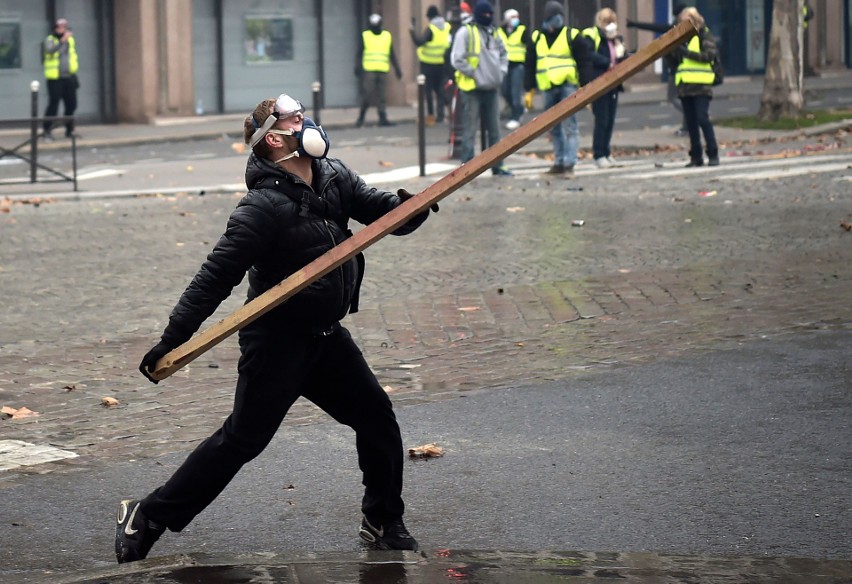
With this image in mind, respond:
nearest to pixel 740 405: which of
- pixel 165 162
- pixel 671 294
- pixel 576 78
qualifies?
pixel 671 294

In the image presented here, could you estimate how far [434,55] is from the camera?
27.1 m

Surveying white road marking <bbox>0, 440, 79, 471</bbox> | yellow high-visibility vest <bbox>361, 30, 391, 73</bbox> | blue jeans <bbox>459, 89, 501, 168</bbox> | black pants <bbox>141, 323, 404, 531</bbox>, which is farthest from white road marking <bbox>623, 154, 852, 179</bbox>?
black pants <bbox>141, 323, 404, 531</bbox>

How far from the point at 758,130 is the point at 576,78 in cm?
640

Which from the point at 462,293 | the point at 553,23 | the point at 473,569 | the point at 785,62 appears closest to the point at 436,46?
the point at 785,62

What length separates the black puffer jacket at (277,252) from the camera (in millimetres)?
5094

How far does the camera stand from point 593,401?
24.9 ft

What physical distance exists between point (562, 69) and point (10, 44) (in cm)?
1330

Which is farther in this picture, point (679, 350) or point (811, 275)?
point (811, 275)

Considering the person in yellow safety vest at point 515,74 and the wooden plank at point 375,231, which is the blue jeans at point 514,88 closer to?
the person in yellow safety vest at point 515,74

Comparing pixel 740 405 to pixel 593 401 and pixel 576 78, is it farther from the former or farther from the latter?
pixel 576 78

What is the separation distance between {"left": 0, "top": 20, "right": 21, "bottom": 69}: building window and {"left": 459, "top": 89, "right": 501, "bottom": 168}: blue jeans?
12.4 m

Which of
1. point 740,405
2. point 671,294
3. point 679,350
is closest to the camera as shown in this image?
point 740,405

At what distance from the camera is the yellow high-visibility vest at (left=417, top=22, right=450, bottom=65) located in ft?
87.6

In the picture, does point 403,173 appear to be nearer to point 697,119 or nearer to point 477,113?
point 477,113
